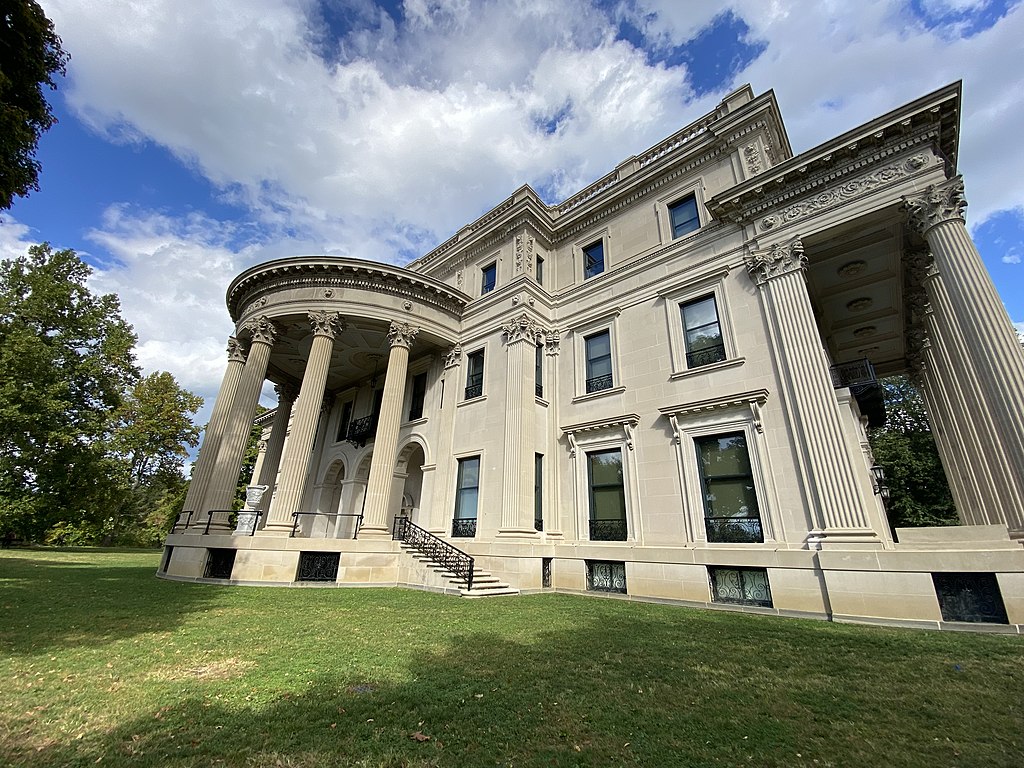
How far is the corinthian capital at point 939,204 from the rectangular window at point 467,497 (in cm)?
1483

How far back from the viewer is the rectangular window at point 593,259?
18.2 metres

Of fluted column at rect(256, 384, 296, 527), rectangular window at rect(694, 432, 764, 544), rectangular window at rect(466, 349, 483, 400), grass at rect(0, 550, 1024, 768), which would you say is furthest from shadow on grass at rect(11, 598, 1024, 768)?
fluted column at rect(256, 384, 296, 527)

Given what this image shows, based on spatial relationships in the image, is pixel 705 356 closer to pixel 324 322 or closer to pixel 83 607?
pixel 324 322

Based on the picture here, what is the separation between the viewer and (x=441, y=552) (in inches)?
585

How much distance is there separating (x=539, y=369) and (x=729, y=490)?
8.00 metres

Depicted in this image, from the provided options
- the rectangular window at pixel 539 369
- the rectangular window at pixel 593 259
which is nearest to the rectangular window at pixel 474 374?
the rectangular window at pixel 539 369

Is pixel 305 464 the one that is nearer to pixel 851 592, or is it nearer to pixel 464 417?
pixel 464 417

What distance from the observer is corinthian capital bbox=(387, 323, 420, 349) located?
17688 mm

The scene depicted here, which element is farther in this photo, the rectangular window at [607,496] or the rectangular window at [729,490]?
the rectangular window at [607,496]

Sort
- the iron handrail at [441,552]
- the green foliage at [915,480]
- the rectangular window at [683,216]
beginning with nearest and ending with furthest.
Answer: the iron handrail at [441,552]
the rectangular window at [683,216]
the green foliage at [915,480]

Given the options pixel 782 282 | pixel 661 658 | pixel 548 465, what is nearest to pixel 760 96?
pixel 782 282

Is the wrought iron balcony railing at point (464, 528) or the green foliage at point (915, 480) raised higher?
the green foliage at point (915, 480)

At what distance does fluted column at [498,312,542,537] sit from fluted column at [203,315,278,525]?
9.74m

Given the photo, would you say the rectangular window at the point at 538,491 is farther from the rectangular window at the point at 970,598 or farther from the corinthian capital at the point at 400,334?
the rectangular window at the point at 970,598
